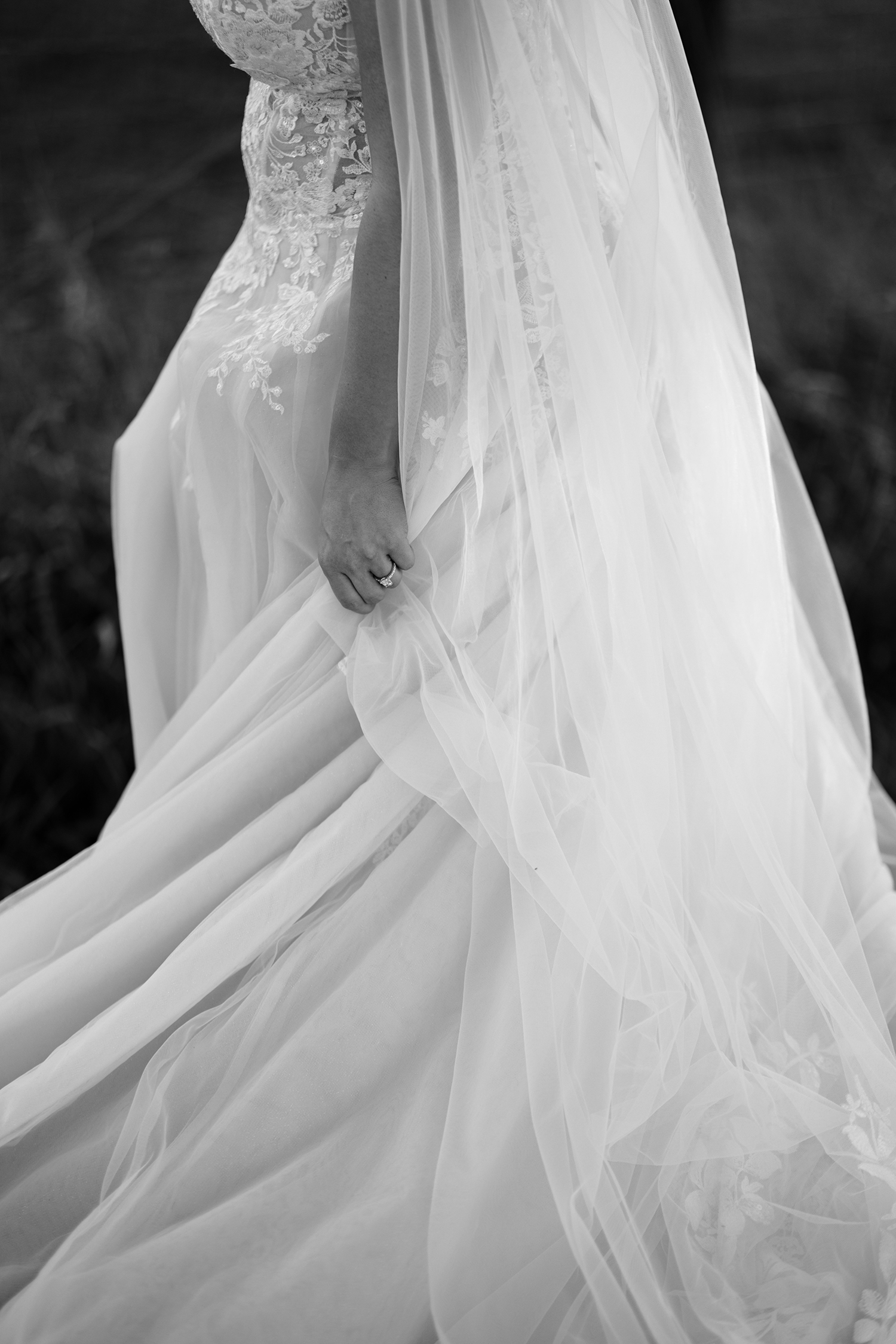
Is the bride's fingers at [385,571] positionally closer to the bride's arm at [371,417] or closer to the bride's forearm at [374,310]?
the bride's arm at [371,417]

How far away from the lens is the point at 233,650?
5.08 ft

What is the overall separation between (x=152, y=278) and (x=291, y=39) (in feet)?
8.94

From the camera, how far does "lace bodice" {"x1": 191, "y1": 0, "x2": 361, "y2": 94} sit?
1.26 metres

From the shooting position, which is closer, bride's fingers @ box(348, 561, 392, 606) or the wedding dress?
the wedding dress

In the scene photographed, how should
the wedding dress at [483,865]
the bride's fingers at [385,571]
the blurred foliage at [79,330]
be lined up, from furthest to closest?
the blurred foliage at [79,330] < the bride's fingers at [385,571] < the wedding dress at [483,865]

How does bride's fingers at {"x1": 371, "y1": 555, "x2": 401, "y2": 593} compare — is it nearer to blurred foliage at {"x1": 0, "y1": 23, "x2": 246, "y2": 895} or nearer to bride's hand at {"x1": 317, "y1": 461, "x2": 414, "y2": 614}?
bride's hand at {"x1": 317, "y1": 461, "x2": 414, "y2": 614}

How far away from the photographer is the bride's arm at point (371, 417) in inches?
49.9

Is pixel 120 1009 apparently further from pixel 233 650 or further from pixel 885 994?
pixel 885 994

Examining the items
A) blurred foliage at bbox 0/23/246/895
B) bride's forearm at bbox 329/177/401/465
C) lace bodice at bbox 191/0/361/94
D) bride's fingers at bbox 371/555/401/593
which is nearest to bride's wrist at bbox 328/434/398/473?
bride's forearm at bbox 329/177/401/465

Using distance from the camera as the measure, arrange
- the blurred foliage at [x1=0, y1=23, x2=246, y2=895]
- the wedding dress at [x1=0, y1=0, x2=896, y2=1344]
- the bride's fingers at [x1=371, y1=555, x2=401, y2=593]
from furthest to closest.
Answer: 1. the blurred foliage at [x1=0, y1=23, x2=246, y2=895]
2. the bride's fingers at [x1=371, y1=555, x2=401, y2=593]
3. the wedding dress at [x1=0, y1=0, x2=896, y2=1344]

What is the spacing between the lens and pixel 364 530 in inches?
52.3

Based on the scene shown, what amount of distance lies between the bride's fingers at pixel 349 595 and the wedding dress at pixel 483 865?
0.03 m

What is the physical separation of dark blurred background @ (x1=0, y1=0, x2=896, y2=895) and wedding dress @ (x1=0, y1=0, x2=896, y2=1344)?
4.45 ft

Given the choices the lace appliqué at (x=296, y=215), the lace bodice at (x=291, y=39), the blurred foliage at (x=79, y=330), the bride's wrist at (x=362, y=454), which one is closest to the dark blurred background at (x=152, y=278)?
the blurred foliage at (x=79, y=330)
